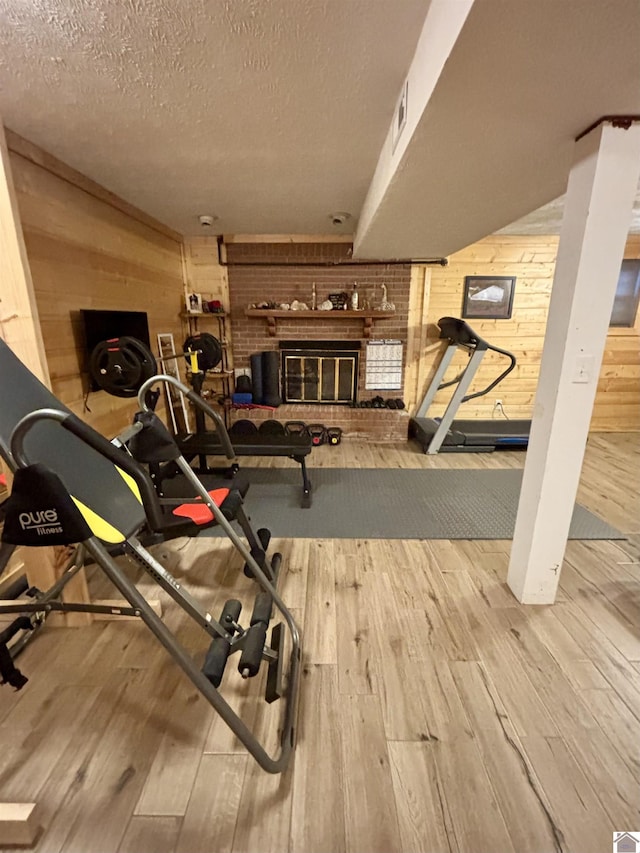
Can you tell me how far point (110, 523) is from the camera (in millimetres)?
1347

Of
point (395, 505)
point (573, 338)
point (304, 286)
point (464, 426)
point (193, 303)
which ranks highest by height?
point (304, 286)

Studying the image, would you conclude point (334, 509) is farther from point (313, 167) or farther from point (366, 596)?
point (313, 167)

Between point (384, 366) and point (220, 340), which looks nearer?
point (220, 340)

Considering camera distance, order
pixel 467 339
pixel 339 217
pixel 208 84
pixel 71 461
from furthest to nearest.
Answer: pixel 467 339, pixel 339 217, pixel 208 84, pixel 71 461

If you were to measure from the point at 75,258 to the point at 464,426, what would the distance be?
406cm

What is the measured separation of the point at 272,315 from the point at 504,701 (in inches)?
154

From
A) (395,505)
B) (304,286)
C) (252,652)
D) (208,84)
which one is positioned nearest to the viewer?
(252,652)

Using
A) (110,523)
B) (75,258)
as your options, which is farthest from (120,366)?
(110,523)

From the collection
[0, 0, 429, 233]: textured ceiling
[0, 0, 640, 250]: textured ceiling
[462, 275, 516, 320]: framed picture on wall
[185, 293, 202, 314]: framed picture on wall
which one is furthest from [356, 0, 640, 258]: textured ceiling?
[185, 293, 202, 314]: framed picture on wall

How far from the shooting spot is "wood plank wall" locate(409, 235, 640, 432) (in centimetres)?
437

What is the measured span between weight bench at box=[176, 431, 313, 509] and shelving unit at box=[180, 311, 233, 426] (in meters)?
1.29

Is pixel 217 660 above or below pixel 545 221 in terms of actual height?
below

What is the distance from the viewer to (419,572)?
81.4 inches

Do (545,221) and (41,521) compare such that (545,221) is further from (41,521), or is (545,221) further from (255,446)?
(41,521)
